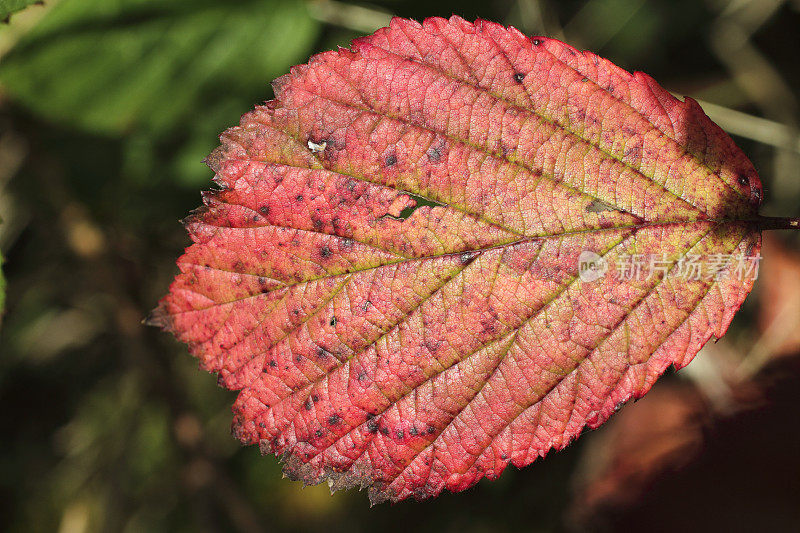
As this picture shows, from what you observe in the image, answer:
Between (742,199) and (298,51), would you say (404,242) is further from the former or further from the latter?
(298,51)

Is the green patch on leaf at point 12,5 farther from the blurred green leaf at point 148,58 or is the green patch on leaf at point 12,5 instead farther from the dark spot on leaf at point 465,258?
the dark spot on leaf at point 465,258

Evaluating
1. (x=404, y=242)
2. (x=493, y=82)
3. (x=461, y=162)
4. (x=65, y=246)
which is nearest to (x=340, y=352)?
(x=404, y=242)

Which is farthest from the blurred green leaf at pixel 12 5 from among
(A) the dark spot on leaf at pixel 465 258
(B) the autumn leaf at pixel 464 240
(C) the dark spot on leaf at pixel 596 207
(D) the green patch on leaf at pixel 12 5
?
(C) the dark spot on leaf at pixel 596 207

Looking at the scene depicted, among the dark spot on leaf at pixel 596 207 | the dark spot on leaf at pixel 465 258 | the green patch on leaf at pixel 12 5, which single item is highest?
the green patch on leaf at pixel 12 5

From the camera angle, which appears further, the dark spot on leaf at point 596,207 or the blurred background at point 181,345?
the blurred background at point 181,345

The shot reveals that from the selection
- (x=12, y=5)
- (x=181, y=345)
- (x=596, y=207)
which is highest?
(x=12, y=5)

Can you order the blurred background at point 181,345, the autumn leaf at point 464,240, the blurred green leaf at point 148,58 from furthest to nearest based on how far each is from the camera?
the blurred background at point 181,345, the blurred green leaf at point 148,58, the autumn leaf at point 464,240

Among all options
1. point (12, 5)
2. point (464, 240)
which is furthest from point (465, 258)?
point (12, 5)

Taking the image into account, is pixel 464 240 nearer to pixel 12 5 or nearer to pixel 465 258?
pixel 465 258
